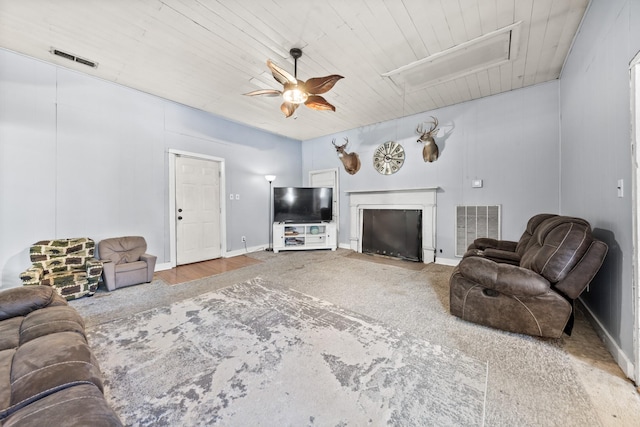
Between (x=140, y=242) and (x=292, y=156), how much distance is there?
12.8 ft

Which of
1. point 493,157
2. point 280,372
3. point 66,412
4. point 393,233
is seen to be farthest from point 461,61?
point 66,412

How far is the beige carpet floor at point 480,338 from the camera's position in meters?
1.31

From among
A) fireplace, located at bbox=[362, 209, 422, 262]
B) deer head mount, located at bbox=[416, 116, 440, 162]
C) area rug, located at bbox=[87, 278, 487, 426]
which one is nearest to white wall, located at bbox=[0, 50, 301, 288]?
area rug, located at bbox=[87, 278, 487, 426]

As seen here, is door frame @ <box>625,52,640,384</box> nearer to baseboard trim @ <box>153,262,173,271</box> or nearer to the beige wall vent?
the beige wall vent

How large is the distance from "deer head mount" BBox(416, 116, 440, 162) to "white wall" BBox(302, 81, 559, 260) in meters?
0.12

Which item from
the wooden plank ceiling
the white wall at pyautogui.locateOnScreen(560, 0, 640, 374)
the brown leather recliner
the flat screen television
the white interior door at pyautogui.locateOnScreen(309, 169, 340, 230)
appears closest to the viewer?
the white wall at pyautogui.locateOnScreen(560, 0, 640, 374)

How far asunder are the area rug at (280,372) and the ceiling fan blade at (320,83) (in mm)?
2348

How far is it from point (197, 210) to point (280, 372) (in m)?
3.80

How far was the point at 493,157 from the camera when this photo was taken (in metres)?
3.86

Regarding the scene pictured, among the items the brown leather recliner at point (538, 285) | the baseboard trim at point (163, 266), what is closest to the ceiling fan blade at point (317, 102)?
the brown leather recliner at point (538, 285)

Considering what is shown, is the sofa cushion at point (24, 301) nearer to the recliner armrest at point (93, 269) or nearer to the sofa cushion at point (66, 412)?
the sofa cushion at point (66, 412)

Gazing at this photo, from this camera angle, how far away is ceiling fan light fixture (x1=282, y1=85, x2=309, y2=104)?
8.52 ft

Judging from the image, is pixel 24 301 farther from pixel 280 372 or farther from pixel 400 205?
pixel 400 205

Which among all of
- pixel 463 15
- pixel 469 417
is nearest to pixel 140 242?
pixel 469 417
